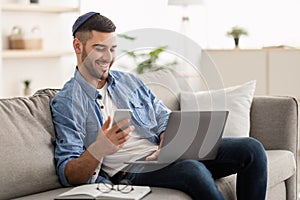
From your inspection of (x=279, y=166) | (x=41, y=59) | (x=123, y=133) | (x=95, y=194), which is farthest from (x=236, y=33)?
(x=95, y=194)

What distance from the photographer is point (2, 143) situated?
2500mm

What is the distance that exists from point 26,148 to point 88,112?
0.97 feet

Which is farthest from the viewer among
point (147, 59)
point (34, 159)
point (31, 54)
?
point (147, 59)

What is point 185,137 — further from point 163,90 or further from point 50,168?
point 163,90

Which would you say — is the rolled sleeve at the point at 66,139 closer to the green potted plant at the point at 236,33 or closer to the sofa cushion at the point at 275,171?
the sofa cushion at the point at 275,171

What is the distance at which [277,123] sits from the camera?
342 cm

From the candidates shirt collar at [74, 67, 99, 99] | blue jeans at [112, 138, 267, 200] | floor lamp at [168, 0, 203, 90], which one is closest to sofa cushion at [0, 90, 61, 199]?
shirt collar at [74, 67, 99, 99]

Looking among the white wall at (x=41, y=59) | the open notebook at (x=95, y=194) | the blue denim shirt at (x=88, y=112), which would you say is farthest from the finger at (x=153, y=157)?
the white wall at (x=41, y=59)

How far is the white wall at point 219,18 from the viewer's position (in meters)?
5.92

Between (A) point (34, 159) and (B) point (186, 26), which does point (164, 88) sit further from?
(B) point (186, 26)

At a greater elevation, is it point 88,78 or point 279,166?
point 88,78

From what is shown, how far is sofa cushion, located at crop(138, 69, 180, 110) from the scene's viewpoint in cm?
346

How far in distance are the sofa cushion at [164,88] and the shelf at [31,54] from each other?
205 cm

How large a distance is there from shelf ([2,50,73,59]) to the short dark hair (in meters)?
2.60
